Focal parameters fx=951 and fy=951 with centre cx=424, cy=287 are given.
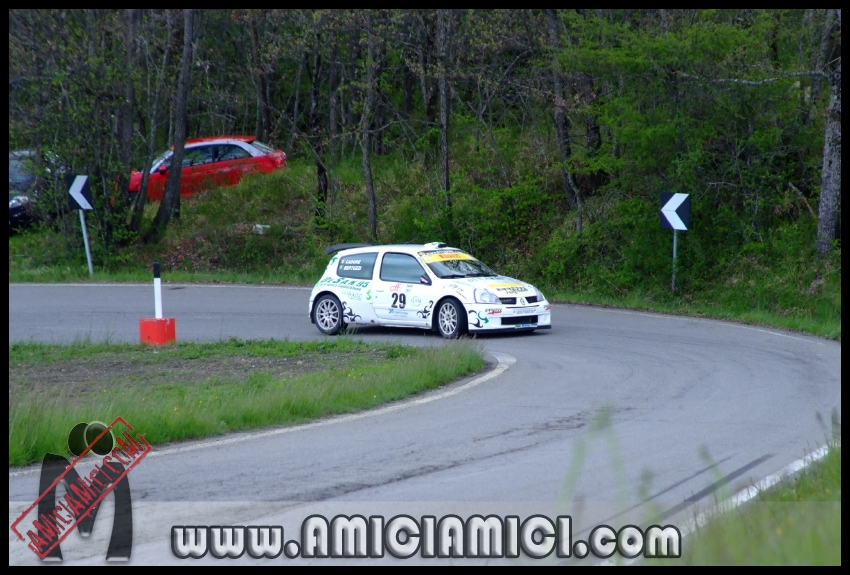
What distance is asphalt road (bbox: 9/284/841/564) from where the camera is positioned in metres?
6.20

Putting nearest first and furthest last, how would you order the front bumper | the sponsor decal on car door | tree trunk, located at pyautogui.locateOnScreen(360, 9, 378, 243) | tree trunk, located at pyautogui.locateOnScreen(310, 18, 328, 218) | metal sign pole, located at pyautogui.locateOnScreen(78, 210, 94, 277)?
the front bumper, the sponsor decal on car door, tree trunk, located at pyautogui.locateOnScreen(360, 9, 378, 243), metal sign pole, located at pyautogui.locateOnScreen(78, 210, 94, 277), tree trunk, located at pyautogui.locateOnScreen(310, 18, 328, 218)

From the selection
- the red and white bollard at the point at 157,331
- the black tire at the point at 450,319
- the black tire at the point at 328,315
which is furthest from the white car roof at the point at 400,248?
the red and white bollard at the point at 157,331

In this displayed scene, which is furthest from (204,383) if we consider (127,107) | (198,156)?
(198,156)

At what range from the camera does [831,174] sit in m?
20.8

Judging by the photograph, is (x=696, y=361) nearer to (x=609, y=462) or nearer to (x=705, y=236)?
(x=609, y=462)

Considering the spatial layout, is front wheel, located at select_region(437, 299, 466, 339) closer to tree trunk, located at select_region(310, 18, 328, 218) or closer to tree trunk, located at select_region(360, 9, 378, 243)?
tree trunk, located at select_region(360, 9, 378, 243)

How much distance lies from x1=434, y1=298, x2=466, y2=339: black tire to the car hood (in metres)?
0.38

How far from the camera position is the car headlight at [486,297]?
1664cm

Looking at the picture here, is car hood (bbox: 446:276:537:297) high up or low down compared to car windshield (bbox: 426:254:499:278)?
down

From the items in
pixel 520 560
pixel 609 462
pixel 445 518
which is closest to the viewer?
pixel 520 560

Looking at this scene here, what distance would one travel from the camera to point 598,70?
2236 centimetres

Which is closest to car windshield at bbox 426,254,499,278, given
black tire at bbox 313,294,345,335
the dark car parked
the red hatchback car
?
black tire at bbox 313,294,345,335

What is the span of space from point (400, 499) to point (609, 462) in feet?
6.41

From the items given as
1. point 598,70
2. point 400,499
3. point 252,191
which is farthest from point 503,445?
point 252,191
